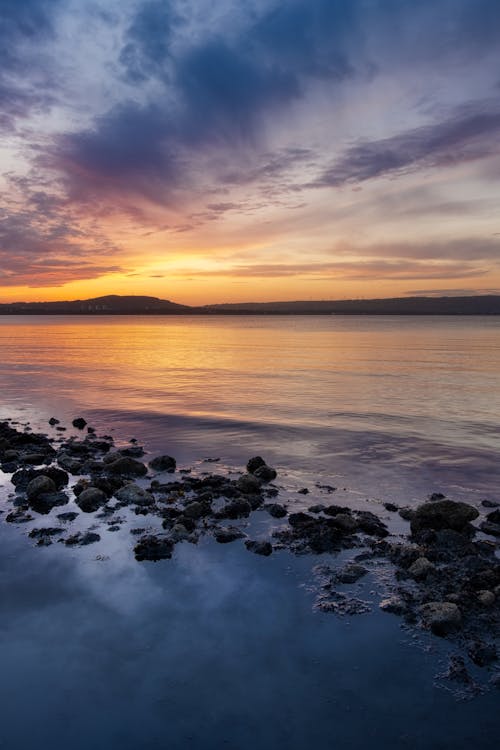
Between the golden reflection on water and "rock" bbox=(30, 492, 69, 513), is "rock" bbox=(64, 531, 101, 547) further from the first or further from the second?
the golden reflection on water

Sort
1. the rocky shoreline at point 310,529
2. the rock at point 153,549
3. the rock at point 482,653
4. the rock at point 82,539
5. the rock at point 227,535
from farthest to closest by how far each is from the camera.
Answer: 1. the rock at point 227,535
2. the rock at point 82,539
3. the rock at point 153,549
4. the rocky shoreline at point 310,529
5. the rock at point 482,653

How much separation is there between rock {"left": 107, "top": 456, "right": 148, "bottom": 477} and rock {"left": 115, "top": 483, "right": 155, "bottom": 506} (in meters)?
2.33

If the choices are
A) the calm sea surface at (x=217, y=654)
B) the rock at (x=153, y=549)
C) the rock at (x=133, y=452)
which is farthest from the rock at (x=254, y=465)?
the rock at (x=153, y=549)

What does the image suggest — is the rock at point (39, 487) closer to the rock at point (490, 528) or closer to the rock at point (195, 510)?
the rock at point (195, 510)

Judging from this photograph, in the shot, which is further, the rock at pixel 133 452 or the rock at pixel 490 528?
the rock at pixel 133 452

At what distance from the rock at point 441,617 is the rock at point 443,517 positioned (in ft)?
11.2

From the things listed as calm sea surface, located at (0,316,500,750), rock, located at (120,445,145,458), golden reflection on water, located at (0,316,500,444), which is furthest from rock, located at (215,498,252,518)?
golden reflection on water, located at (0,316,500,444)

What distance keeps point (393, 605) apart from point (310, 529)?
3295mm

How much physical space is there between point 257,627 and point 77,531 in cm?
544

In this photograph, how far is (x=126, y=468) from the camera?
16.9m

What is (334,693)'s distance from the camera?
271 inches

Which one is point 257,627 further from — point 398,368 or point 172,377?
point 398,368

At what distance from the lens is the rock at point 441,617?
26.4 ft

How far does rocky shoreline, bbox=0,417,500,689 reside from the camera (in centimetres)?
855
